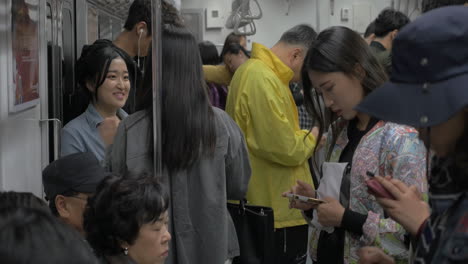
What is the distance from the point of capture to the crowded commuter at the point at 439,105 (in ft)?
4.05

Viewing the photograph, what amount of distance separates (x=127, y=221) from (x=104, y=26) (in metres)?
1.49

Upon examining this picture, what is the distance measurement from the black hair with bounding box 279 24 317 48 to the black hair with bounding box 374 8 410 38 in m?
0.66

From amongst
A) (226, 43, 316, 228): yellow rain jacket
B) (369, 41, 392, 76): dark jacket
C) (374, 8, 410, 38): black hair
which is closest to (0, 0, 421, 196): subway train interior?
(226, 43, 316, 228): yellow rain jacket

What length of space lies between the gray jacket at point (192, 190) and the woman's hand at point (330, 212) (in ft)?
2.03

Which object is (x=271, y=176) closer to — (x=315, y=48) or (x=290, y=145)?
(x=290, y=145)

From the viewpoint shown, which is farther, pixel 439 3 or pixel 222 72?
pixel 222 72

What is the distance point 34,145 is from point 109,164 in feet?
0.97

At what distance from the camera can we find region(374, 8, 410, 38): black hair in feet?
14.3

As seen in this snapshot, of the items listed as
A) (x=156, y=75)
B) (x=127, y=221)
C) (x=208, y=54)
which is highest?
(x=208, y=54)

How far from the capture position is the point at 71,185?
2.33 m

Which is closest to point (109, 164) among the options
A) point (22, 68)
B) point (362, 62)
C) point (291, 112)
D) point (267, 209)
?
point (22, 68)

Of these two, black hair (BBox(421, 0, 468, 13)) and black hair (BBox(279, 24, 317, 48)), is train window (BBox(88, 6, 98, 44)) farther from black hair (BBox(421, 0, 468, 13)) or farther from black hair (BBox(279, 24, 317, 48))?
black hair (BBox(421, 0, 468, 13))

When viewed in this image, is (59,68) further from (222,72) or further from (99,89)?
(222,72)

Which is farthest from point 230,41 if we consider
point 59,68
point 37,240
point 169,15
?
point 37,240
